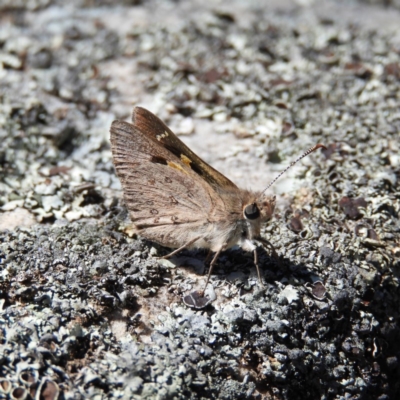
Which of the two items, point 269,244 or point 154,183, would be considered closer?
point 269,244

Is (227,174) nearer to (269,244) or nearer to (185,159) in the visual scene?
(185,159)

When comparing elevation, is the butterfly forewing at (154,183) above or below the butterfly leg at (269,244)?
above

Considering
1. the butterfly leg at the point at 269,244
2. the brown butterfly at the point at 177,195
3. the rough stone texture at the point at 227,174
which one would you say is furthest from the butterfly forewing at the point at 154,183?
the butterfly leg at the point at 269,244

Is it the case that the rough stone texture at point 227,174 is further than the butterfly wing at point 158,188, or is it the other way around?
→ the butterfly wing at point 158,188

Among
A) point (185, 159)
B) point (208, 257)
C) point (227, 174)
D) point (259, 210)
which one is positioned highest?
point (185, 159)

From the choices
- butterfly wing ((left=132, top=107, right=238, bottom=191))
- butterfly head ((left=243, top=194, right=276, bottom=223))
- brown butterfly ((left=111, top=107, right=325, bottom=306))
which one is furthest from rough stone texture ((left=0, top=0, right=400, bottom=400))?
butterfly wing ((left=132, top=107, right=238, bottom=191))

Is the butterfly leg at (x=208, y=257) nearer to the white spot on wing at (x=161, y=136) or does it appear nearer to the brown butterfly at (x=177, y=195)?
the brown butterfly at (x=177, y=195)

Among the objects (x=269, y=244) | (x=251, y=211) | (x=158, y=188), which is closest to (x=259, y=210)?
(x=251, y=211)

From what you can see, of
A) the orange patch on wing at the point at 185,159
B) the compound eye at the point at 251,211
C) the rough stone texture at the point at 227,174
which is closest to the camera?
the rough stone texture at the point at 227,174
